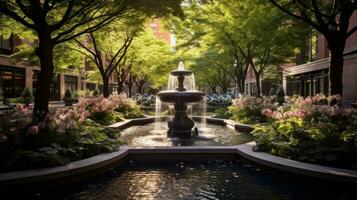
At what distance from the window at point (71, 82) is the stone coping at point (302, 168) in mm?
50658

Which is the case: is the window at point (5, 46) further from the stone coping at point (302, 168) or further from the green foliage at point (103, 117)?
the stone coping at point (302, 168)

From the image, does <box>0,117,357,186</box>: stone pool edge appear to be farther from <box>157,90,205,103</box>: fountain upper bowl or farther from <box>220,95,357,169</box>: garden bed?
<box>157,90,205,103</box>: fountain upper bowl

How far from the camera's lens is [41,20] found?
11.6 metres

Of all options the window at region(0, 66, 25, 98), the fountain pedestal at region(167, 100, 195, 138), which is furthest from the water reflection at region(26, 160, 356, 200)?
the window at region(0, 66, 25, 98)

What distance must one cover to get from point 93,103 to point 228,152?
35.5 feet

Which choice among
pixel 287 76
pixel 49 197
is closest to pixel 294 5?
pixel 49 197

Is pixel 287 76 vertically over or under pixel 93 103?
over

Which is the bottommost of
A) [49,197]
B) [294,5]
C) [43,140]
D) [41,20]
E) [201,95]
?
[49,197]

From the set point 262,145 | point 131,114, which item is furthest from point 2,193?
point 131,114

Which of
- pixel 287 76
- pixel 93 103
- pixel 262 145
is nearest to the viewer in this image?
pixel 262 145

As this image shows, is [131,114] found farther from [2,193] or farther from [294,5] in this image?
[2,193]

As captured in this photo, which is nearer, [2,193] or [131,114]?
[2,193]

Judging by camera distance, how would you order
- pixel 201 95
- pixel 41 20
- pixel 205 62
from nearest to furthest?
pixel 41 20
pixel 201 95
pixel 205 62

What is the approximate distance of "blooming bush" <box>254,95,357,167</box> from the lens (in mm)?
8922
